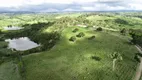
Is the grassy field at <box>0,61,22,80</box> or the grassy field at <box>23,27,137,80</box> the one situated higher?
Answer: the grassy field at <box>23,27,137,80</box>

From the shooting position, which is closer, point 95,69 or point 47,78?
point 47,78

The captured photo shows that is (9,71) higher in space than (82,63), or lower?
lower

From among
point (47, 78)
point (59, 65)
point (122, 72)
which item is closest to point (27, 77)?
point (47, 78)

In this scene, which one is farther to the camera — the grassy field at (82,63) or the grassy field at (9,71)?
the grassy field at (9,71)

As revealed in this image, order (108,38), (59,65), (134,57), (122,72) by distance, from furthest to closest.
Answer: (108,38) < (134,57) < (59,65) < (122,72)

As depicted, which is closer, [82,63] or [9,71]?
[82,63]

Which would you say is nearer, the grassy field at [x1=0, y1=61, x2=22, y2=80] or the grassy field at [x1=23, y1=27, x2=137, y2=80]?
the grassy field at [x1=23, y1=27, x2=137, y2=80]

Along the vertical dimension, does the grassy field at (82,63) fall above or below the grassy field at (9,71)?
above

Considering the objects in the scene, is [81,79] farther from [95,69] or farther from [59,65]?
[59,65]
